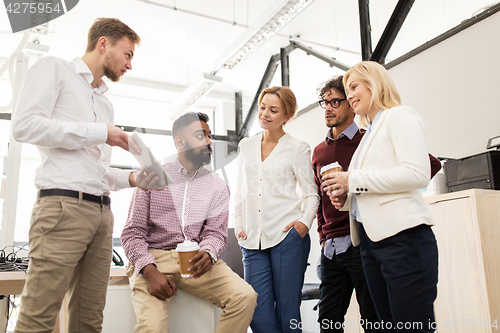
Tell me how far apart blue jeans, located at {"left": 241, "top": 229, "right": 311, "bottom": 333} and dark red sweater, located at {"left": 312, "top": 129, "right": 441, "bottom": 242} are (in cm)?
13

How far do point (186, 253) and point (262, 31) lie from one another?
2.93m

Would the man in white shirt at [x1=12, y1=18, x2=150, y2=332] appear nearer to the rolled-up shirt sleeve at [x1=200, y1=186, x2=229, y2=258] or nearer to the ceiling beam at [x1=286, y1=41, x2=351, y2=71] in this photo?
the rolled-up shirt sleeve at [x1=200, y1=186, x2=229, y2=258]

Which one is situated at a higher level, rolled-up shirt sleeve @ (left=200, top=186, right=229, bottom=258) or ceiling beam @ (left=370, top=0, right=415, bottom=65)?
ceiling beam @ (left=370, top=0, right=415, bottom=65)

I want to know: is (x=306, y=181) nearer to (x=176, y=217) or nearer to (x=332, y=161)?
(x=332, y=161)

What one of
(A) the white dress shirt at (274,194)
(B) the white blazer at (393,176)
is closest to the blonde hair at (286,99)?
(A) the white dress shirt at (274,194)

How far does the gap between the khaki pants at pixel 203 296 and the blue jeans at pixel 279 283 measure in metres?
0.06

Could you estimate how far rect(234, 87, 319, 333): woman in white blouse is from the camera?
1.56 m

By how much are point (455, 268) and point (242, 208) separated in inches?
47.8

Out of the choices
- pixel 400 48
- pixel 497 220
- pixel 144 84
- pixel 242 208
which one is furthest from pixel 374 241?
pixel 144 84

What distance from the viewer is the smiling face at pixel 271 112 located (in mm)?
1755

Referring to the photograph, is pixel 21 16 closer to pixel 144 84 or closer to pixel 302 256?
pixel 144 84

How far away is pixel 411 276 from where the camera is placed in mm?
1076

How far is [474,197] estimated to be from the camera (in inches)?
74.4

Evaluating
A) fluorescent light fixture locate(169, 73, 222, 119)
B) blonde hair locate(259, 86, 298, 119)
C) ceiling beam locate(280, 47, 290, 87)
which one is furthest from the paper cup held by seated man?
ceiling beam locate(280, 47, 290, 87)
